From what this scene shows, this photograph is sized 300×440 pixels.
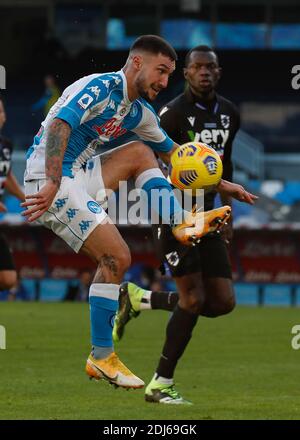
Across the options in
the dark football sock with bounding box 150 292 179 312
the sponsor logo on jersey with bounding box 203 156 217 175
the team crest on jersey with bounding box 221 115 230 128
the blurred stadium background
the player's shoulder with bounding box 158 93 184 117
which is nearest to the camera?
the sponsor logo on jersey with bounding box 203 156 217 175

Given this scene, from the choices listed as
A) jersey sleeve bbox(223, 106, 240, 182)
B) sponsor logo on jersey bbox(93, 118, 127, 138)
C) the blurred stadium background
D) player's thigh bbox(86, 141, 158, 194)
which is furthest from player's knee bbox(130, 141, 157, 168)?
the blurred stadium background

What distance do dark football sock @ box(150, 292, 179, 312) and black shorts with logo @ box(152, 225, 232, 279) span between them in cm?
209

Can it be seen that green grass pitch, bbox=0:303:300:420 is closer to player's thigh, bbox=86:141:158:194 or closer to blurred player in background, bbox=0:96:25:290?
blurred player in background, bbox=0:96:25:290

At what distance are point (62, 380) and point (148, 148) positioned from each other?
8.60ft

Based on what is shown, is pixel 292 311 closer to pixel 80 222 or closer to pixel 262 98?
pixel 80 222

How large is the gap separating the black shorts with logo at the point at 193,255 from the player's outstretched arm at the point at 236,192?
0.68 m

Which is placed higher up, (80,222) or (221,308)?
(80,222)

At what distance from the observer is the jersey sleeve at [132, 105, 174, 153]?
8867 millimetres

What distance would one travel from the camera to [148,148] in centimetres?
901

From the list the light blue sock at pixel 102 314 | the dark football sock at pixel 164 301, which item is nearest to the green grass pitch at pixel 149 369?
the light blue sock at pixel 102 314

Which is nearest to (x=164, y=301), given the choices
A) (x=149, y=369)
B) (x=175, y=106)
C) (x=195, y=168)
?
(x=149, y=369)

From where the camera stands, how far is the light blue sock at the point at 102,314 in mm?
8367

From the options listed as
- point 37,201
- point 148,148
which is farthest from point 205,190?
point 37,201

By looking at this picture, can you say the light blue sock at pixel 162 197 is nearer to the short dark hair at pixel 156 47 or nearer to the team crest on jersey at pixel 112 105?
the team crest on jersey at pixel 112 105
